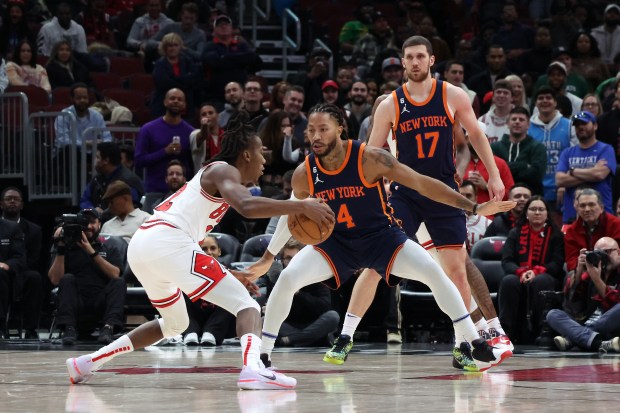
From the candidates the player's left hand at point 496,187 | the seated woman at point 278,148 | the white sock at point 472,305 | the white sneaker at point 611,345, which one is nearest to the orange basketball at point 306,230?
the player's left hand at point 496,187

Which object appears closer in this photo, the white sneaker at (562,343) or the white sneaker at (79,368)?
the white sneaker at (79,368)

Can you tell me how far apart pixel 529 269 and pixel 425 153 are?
3575 millimetres

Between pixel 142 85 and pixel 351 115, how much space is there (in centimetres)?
441

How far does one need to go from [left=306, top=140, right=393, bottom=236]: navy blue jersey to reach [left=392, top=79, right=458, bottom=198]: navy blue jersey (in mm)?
856

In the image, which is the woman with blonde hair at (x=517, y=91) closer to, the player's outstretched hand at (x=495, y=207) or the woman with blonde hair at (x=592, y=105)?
the woman with blonde hair at (x=592, y=105)

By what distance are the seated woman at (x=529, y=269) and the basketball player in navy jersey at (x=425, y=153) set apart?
2904 millimetres

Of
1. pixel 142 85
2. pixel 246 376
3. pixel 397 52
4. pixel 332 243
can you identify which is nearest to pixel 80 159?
pixel 142 85

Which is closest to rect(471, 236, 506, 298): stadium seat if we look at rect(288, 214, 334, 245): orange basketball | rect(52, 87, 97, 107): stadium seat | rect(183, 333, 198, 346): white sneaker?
rect(183, 333, 198, 346): white sneaker

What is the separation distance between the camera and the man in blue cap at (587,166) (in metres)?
12.2

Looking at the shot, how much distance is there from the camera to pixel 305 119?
1438 centimetres

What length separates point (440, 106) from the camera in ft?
27.8

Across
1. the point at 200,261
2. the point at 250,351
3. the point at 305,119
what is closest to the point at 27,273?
the point at 305,119

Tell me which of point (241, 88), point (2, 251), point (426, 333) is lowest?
point (426, 333)

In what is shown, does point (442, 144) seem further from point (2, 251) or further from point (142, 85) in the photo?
point (142, 85)
